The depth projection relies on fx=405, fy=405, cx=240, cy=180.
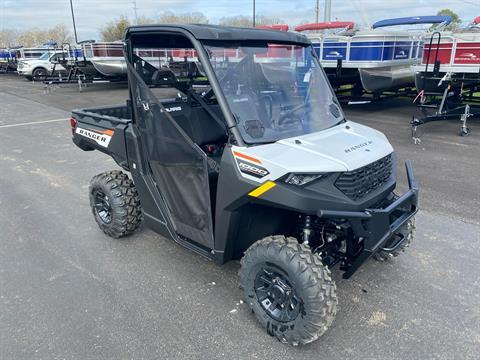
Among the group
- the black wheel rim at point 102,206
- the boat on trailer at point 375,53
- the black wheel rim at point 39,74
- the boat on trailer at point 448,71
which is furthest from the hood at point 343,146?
the black wheel rim at point 39,74

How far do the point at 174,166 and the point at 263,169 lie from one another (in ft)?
3.05

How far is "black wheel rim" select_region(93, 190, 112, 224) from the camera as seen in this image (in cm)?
399

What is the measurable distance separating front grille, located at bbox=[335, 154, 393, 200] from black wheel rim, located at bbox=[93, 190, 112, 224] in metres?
2.41

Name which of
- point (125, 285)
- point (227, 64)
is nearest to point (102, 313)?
point (125, 285)

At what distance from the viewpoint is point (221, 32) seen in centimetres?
274

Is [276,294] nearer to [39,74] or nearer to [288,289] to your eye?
[288,289]

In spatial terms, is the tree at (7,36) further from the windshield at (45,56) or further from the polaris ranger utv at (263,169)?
the polaris ranger utv at (263,169)

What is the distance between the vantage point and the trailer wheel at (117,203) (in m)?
3.81

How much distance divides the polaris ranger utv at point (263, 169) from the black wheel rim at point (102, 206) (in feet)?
1.63

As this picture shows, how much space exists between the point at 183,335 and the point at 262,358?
0.56 metres

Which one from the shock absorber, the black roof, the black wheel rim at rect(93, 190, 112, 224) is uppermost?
the black roof

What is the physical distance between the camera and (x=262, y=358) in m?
2.49

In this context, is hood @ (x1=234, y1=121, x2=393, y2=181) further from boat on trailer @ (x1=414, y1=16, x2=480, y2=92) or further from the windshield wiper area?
boat on trailer @ (x1=414, y1=16, x2=480, y2=92)

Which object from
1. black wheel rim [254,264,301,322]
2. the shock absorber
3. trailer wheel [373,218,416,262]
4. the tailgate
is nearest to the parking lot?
trailer wheel [373,218,416,262]
